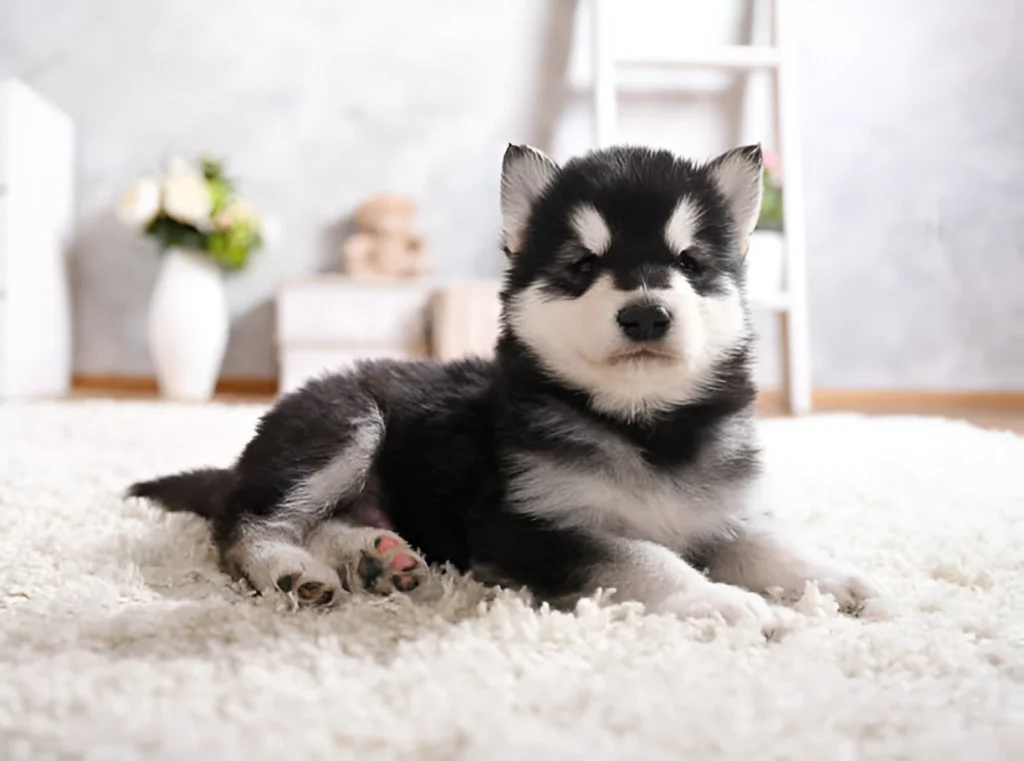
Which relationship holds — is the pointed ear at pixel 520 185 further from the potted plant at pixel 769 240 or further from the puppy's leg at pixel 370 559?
the potted plant at pixel 769 240

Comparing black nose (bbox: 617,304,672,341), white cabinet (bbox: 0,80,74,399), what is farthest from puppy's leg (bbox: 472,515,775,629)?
white cabinet (bbox: 0,80,74,399)

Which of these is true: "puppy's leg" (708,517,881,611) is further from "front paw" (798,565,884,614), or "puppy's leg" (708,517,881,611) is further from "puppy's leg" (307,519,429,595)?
"puppy's leg" (307,519,429,595)

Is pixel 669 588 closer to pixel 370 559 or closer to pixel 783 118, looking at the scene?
pixel 370 559

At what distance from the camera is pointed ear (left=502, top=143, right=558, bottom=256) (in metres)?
1.31

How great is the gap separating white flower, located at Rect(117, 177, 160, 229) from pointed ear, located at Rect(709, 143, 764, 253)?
143 inches

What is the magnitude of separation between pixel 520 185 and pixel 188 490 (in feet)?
2.62

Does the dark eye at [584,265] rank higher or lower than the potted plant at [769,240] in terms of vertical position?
lower

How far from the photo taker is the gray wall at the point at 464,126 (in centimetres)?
435

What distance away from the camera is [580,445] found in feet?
3.90

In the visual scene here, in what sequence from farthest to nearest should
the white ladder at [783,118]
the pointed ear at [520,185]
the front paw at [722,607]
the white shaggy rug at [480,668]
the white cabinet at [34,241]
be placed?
the white cabinet at [34,241]
the white ladder at [783,118]
the pointed ear at [520,185]
the front paw at [722,607]
the white shaggy rug at [480,668]

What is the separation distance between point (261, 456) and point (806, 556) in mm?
797

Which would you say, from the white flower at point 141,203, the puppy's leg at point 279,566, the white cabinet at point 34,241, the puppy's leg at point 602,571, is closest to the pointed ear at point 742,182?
the puppy's leg at point 602,571

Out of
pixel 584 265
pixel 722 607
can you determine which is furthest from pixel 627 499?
pixel 584 265

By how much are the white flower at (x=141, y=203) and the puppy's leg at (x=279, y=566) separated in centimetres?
344
